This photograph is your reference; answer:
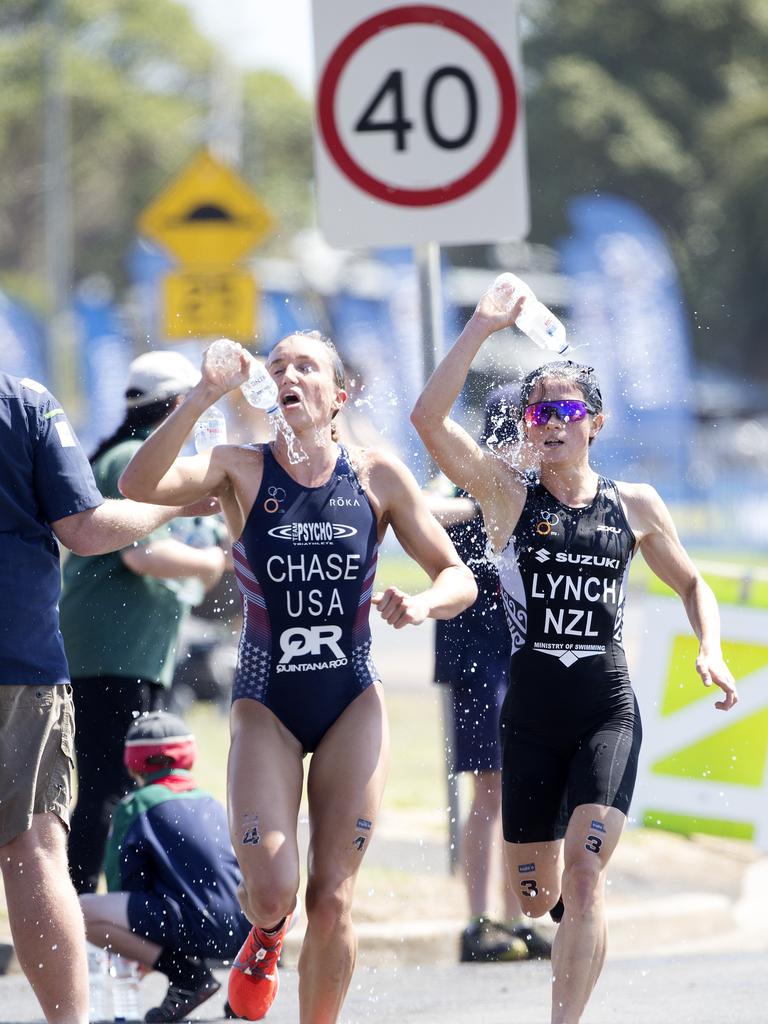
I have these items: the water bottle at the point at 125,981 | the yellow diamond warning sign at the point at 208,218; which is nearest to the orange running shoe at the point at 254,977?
the water bottle at the point at 125,981

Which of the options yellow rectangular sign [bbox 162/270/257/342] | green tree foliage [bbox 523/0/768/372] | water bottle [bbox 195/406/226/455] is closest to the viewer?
water bottle [bbox 195/406/226/455]

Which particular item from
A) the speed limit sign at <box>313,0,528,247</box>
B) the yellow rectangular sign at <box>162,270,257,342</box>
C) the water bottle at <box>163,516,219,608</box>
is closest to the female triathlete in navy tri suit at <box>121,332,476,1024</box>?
the water bottle at <box>163,516,219,608</box>

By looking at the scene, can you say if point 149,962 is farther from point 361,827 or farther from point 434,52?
point 434,52

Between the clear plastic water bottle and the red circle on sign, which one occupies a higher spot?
the red circle on sign

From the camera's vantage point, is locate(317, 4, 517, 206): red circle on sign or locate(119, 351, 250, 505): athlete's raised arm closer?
locate(119, 351, 250, 505): athlete's raised arm

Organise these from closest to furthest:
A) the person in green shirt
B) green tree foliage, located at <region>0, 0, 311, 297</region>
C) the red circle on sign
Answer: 1. the person in green shirt
2. the red circle on sign
3. green tree foliage, located at <region>0, 0, 311, 297</region>

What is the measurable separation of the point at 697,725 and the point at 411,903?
66.9 inches

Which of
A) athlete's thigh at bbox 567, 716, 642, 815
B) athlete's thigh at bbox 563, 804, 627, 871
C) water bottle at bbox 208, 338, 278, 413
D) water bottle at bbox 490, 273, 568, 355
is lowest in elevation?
athlete's thigh at bbox 563, 804, 627, 871

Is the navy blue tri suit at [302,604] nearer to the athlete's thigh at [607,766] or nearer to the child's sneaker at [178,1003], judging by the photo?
the athlete's thigh at [607,766]

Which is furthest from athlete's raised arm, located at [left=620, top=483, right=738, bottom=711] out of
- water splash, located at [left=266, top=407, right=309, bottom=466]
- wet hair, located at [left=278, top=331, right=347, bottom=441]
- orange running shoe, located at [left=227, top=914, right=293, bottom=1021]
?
orange running shoe, located at [left=227, top=914, right=293, bottom=1021]

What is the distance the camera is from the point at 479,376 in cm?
659

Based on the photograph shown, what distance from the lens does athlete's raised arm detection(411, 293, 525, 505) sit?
17.3ft

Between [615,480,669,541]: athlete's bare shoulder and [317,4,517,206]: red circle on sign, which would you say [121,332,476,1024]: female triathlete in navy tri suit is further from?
[317,4,517,206]: red circle on sign

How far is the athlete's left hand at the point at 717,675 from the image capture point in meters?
5.29
